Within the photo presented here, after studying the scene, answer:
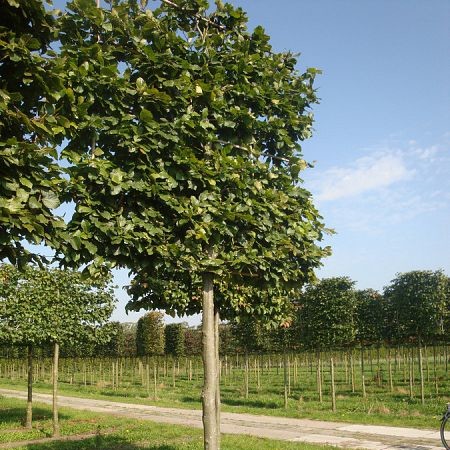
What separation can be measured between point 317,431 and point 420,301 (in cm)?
693

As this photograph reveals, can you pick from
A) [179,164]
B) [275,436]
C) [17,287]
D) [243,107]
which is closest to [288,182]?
[243,107]

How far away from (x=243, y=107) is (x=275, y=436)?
31.2ft

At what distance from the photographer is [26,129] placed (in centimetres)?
406

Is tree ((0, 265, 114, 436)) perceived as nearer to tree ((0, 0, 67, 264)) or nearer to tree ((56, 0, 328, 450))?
tree ((56, 0, 328, 450))

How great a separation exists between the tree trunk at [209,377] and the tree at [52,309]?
23.6ft

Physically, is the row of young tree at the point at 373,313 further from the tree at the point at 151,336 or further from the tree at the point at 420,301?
the tree at the point at 151,336

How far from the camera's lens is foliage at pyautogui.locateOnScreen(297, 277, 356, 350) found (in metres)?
18.1

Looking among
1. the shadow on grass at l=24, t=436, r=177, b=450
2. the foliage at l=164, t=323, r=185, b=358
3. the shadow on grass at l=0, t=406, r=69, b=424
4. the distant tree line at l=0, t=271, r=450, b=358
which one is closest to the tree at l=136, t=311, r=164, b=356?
the foliage at l=164, t=323, r=185, b=358

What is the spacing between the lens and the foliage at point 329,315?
18.1 m

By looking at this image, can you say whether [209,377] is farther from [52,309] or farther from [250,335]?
[250,335]

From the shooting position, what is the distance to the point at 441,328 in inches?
709

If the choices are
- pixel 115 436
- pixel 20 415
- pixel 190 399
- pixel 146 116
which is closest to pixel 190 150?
pixel 146 116

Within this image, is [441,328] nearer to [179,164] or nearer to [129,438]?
[129,438]

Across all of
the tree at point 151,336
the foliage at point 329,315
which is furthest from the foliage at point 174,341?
the foliage at point 329,315
